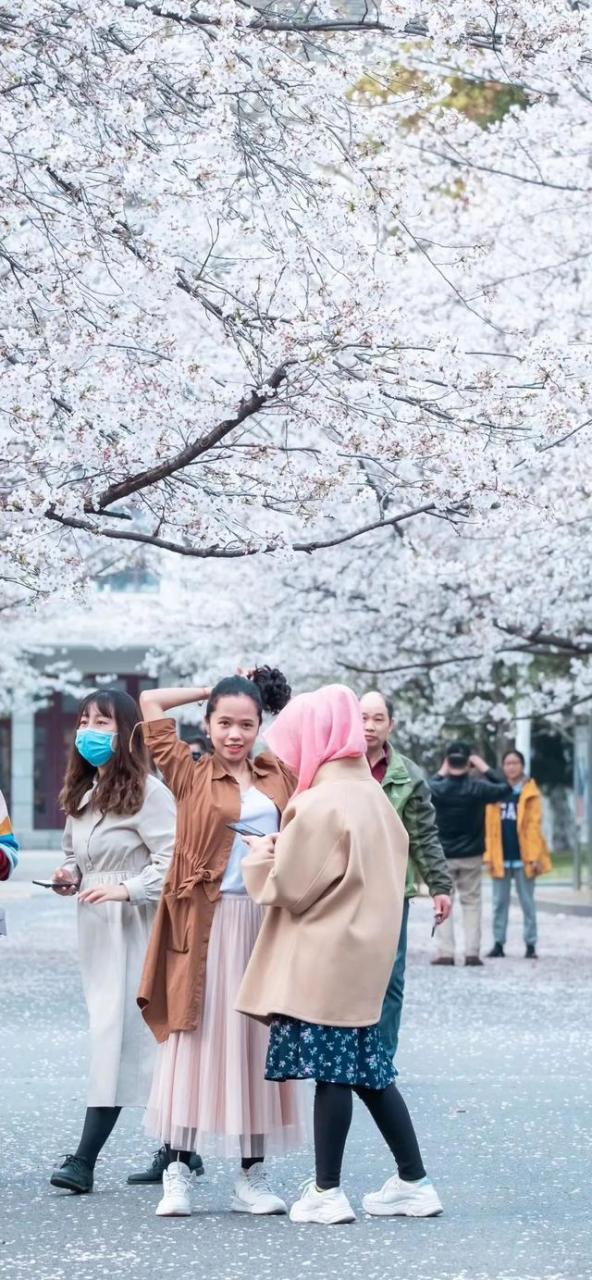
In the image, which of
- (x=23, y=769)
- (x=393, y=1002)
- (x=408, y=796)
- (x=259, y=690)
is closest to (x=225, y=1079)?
(x=259, y=690)

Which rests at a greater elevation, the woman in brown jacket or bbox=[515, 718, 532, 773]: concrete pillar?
bbox=[515, 718, 532, 773]: concrete pillar

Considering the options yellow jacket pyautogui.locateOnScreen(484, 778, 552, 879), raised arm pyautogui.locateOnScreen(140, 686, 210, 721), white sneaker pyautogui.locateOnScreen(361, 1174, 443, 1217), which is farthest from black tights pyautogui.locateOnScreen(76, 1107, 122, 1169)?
yellow jacket pyautogui.locateOnScreen(484, 778, 552, 879)

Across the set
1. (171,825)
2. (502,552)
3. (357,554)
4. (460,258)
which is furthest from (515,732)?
(171,825)

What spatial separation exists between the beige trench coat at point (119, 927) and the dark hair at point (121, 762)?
57 mm

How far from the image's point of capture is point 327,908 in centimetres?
677

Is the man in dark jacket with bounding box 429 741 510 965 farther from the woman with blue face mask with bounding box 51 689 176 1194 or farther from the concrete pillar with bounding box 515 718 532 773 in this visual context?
the concrete pillar with bounding box 515 718 532 773

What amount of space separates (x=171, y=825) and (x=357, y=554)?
1567cm

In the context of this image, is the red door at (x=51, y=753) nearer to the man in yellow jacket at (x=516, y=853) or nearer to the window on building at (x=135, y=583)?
the window on building at (x=135, y=583)

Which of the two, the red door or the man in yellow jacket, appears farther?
the red door

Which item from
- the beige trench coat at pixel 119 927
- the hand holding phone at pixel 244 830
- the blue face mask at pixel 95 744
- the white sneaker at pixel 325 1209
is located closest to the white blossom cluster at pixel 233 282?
the blue face mask at pixel 95 744

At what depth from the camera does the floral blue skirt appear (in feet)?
21.9

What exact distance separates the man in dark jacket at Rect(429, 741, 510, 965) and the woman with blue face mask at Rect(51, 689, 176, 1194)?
408 inches

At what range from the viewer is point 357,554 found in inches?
912

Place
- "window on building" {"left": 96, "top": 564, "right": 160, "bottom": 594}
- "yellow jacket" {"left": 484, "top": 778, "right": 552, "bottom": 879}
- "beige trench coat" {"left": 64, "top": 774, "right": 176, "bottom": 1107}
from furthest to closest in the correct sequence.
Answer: "window on building" {"left": 96, "top": 564, "right": 160, "bottom": 594} → "yellow jacket" {"left": 484, "top": 778, "right": 552, "bottom": 879} → "beige trench coat" {"left": 64, "top": 774, "right": 176, "bottom": 1107}
